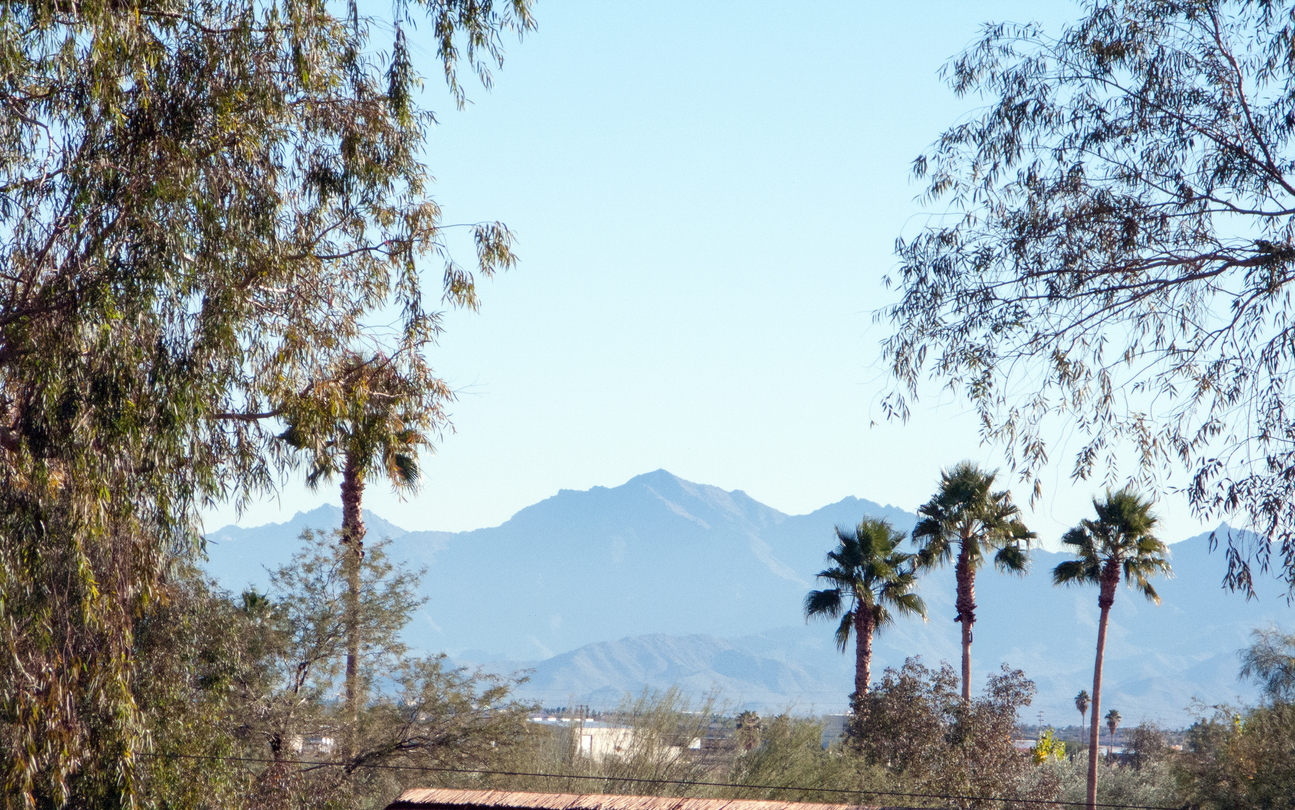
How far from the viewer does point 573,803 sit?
11.1 meters

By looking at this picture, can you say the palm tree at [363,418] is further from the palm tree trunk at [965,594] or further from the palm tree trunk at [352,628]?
the palm tree trunk at [965,594]

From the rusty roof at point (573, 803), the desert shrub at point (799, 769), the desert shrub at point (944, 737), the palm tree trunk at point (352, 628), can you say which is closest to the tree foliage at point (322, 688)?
the palm tree trunk at point (352, 628)

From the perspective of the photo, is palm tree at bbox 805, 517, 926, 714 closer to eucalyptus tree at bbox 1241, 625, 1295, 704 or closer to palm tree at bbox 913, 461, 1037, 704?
palm tree at bbox 913, 461, 1037, 704

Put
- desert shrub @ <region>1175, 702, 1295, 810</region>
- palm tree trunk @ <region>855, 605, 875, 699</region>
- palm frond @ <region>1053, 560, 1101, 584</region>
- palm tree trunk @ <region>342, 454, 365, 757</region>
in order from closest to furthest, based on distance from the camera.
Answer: palm tree trunk @ <region>342, 454, 365, 757</region>, desert shrub @ <region>1175, 702, 1295, 810</region>, palm tree trunk @ <region>855, 605, 875, 699</region>, palm frond @ <region>1053, 560, 1101, 584</region>

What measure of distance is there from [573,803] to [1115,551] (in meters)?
24.1

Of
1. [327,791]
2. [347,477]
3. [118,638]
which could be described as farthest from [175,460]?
[347,477]

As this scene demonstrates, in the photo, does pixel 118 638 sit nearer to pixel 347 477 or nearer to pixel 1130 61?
pixel 1130 61

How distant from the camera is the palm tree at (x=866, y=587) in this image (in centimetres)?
3191

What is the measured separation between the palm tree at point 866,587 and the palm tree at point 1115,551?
410 centimetres

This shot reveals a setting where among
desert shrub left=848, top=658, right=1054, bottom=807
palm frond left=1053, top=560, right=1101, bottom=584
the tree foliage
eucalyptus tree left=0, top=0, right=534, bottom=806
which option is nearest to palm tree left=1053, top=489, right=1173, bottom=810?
palm frond left=1053, top=560, right=1101, bottom=584

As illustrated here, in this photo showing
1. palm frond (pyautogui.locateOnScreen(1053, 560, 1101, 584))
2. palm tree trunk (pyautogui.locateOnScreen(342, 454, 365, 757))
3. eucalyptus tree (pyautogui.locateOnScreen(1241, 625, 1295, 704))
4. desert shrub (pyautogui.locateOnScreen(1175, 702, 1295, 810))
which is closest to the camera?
palm tree trunk (pyautogui.locateOnScreen(342, 454, 365, 757))

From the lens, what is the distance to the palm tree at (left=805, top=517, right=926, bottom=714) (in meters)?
31.9

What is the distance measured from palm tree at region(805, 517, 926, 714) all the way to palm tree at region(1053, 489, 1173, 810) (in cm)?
410

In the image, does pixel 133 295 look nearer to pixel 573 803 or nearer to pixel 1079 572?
pixel 573 803
